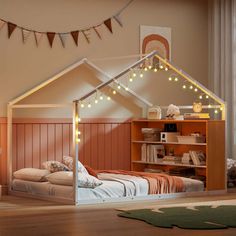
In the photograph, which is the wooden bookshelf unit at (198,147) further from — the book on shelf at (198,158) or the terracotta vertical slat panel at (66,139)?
the terracotta vertical slat panel at (66,139)

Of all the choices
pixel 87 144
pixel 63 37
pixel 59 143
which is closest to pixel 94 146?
pixel 87 144

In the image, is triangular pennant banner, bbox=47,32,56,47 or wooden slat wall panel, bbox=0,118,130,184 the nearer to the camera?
wooden slat wall panel, bbox=0,118,130,184

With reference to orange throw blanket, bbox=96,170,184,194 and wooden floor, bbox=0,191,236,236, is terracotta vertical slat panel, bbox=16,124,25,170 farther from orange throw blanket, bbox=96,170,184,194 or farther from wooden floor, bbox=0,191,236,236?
orange throw blanket, bbox=96,170,184,194

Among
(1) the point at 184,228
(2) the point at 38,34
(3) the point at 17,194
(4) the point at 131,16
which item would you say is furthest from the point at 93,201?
(4) the point at 131,16

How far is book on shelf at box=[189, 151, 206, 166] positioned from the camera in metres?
8.04

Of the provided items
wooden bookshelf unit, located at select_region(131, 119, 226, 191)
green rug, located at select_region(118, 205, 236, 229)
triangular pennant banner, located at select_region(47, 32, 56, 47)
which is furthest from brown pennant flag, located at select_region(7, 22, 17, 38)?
green rug, located at select_region(118, 205, 236, 229)

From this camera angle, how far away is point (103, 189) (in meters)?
7.11

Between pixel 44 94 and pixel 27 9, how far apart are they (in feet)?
3.57

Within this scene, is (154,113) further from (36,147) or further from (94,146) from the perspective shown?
(36,147)

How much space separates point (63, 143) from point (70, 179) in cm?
137

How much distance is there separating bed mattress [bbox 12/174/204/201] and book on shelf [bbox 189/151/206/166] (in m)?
0.32

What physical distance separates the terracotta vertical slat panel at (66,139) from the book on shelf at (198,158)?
160 centimetres

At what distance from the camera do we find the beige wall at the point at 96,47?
8055mm

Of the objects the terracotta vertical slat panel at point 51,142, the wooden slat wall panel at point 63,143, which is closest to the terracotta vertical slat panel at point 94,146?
the wooden slat wall panel at point 63,143
